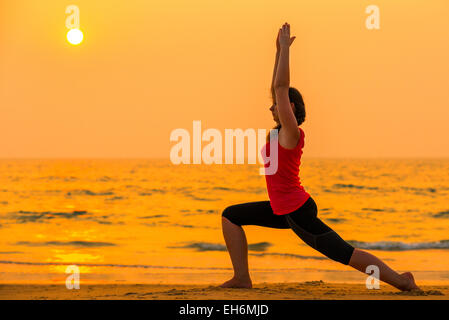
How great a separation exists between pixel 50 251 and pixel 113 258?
138 centimetres

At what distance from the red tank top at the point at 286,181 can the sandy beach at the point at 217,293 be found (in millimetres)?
662

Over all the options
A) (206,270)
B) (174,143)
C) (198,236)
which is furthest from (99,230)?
(174,143)

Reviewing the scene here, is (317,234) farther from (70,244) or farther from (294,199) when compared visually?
(70,244)

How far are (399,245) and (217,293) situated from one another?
8365 mm

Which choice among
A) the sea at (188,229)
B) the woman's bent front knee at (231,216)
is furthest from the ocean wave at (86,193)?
the woman's bent front knee at (231,216)

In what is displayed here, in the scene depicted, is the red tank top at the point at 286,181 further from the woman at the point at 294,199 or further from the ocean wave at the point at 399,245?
the ocean wave at the point at 399,245

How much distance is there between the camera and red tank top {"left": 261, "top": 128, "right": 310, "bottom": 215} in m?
4.30

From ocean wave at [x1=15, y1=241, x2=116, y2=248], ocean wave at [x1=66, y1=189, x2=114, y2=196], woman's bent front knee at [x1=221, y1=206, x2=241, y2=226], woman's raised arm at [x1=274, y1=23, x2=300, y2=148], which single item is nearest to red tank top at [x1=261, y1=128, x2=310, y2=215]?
woman's raised arm at [x1=274, y1=23, x2=300, y2=148]

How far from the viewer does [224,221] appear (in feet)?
15.9

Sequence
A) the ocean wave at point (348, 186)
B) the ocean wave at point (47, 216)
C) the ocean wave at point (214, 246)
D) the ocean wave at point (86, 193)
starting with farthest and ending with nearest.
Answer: the ocean wave at point (348, 186) → the ocean wave at point (86, 193) → the ocean wave at point (47, 216) → the ocean wave at point (214, 246)

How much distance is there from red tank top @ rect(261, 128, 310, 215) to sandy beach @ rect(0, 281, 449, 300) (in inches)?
26.1

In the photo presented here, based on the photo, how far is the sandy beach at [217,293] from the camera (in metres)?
4.41

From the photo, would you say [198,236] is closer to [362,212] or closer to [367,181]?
[362,212]

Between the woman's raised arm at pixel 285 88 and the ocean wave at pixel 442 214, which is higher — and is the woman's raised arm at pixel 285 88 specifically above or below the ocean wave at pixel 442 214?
above
